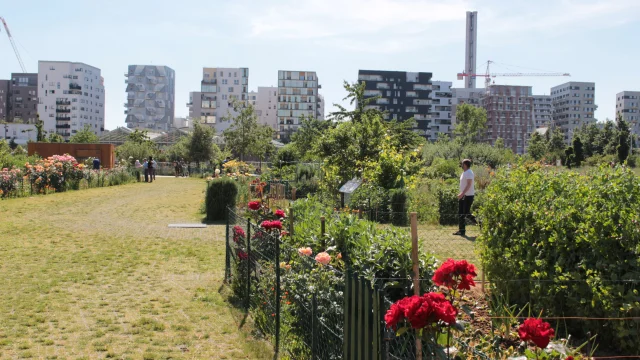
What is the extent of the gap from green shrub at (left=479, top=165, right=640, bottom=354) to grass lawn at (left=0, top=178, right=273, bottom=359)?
Answer: 9.07 ft

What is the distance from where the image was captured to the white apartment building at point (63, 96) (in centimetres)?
15238

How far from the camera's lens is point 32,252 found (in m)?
11.7

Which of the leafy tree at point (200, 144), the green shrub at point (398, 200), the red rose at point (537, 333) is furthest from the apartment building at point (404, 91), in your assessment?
the red rose at point (537, 333)

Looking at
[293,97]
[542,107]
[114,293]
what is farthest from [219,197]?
[542,107]

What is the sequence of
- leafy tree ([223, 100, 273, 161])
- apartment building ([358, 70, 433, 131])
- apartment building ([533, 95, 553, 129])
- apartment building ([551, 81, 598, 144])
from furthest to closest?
1. apartment building ([533, 95, 553, 129])
2. apartment building ([551, 81, 598, 144])
3. apartment building ([358, 70, 433, 131])
4. leafy tree ([223, 100, 273, 161])

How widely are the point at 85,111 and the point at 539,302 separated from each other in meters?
166

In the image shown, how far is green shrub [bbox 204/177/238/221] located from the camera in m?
17.5

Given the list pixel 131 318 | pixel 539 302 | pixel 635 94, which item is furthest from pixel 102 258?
pixel 635 94

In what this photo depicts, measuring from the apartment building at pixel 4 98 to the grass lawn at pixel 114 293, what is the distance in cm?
16509

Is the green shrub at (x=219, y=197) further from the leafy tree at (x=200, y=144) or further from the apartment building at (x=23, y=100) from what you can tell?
the apartment building at (x=23, y=100)

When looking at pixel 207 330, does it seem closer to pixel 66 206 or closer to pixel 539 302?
pixel 539 302

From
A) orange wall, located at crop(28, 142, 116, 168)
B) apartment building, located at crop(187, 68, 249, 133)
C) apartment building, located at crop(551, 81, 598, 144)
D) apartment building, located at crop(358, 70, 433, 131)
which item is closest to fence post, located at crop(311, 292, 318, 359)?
orange wall, located at crop(28, 142, 116, 168)

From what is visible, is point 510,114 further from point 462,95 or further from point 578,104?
point 578,104

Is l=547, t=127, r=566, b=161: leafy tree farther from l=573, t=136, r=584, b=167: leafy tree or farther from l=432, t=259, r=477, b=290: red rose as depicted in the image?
l=432, t=259, r=477, b=290: red rose
